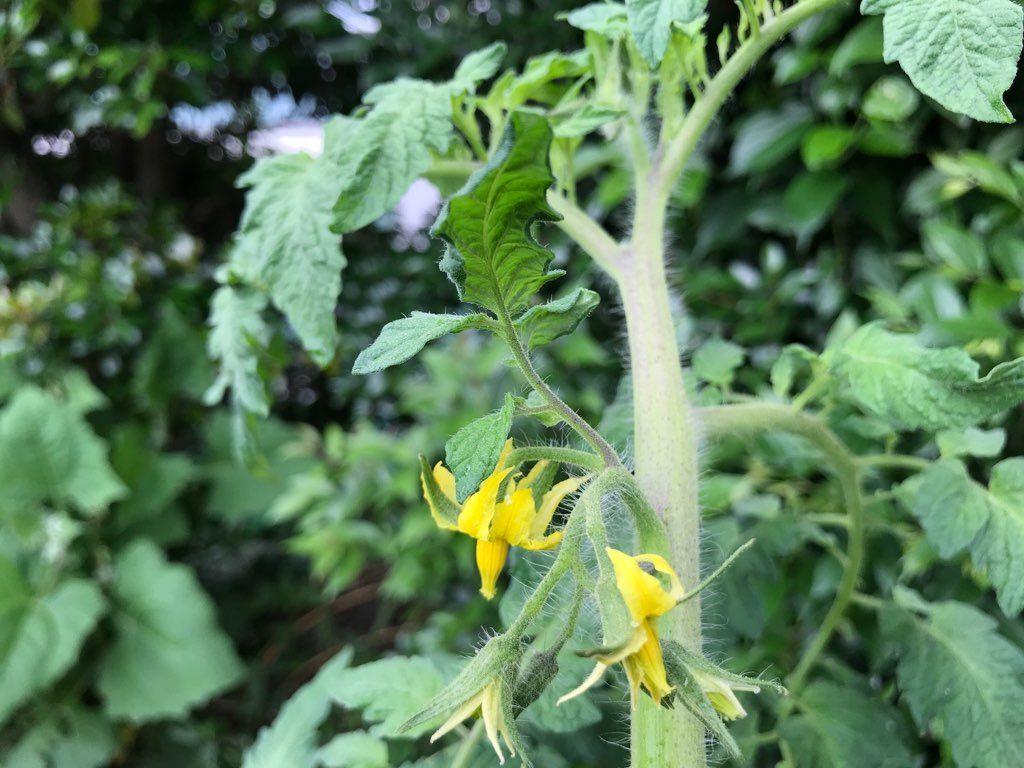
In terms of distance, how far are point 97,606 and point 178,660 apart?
130 millimetres

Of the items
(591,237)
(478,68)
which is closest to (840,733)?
(591,237)

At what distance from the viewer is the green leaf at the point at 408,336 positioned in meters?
0.26

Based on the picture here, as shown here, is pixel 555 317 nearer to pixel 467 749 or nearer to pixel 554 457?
pixel 554 457

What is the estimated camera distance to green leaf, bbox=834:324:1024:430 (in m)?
0.34

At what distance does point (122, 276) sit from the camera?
4.21 ft

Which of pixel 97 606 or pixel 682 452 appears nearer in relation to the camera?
pixel 682 452

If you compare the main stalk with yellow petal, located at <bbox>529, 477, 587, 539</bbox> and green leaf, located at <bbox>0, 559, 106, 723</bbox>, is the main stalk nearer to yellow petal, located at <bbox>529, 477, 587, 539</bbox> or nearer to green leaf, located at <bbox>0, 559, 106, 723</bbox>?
yellow petal, located at <bbox>529, 477, 587, 539</bbox>

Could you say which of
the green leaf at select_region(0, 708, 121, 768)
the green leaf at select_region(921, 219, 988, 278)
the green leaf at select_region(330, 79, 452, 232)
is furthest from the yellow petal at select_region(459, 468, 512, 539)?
the green leaf at select_region(0, 708, 121, 768)

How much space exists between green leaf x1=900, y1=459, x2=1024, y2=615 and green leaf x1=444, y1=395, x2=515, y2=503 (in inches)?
9.6

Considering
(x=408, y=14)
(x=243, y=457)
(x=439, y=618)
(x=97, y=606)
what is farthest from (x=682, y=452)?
(x=408, y=14)

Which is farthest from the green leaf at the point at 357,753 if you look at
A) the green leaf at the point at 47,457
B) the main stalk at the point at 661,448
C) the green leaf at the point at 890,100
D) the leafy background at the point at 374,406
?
the green leaf at the point at 47,457

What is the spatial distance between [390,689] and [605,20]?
341mm

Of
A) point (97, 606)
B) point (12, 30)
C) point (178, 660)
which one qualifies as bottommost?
point (178, 660)

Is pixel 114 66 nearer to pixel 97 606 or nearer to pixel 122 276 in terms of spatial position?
pixel 122 276
